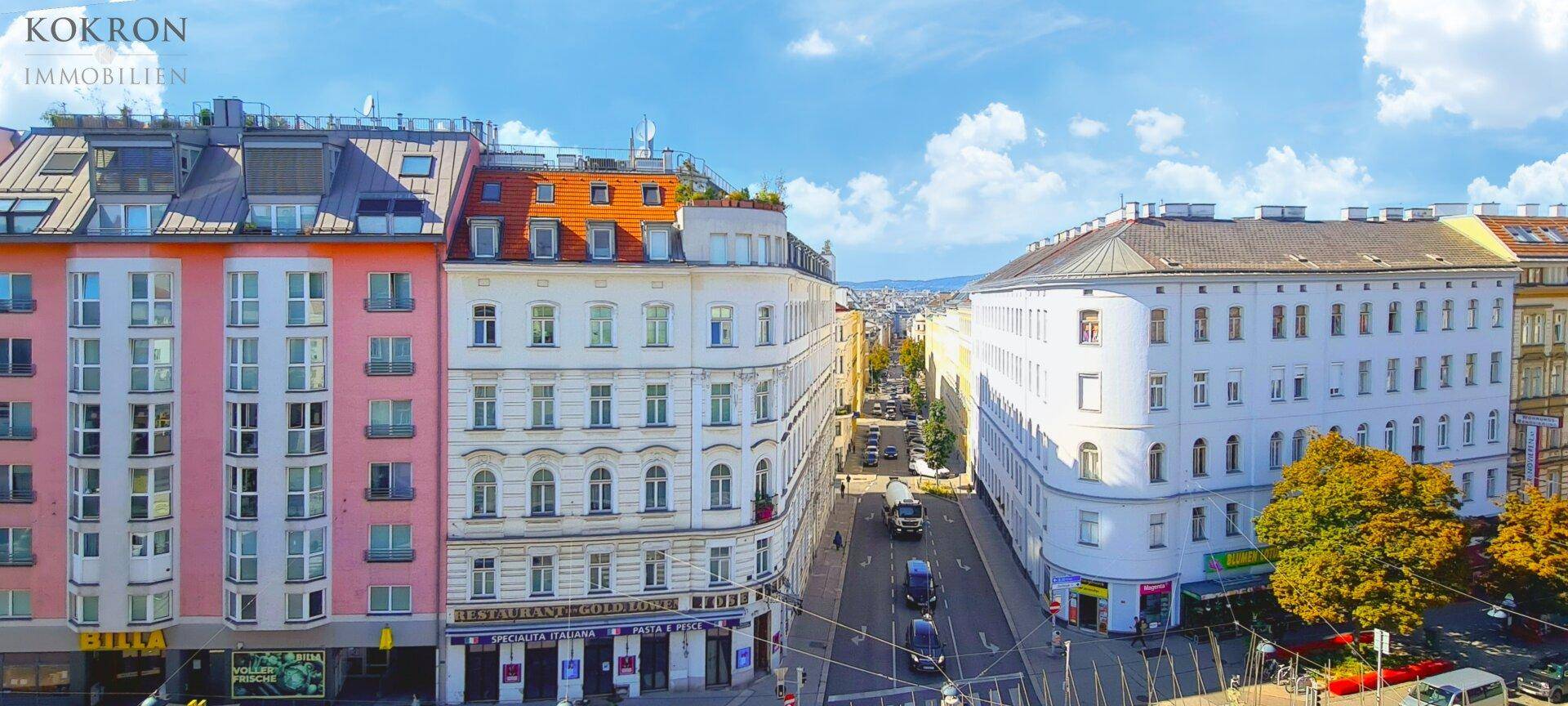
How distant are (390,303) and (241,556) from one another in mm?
9644

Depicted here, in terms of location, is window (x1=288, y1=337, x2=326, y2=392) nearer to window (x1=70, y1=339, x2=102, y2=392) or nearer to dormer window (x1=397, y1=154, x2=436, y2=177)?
window (x1=70, y1=339, x2=102, y2=392)

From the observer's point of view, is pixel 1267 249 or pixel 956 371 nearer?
pixel 1267 249

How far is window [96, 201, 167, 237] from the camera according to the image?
31.4m

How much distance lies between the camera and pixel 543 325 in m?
32.4

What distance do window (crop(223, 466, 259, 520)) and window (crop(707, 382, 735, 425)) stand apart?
15398 millimetres

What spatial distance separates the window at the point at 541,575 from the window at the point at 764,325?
1071 centimetres

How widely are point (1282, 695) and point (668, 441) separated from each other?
22.9 m

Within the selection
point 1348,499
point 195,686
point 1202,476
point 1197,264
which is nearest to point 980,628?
point 1202,476

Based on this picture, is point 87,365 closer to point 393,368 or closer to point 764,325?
point 393,368

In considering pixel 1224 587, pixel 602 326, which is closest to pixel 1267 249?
pixel 1224 587

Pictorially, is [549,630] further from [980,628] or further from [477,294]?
[980,628]

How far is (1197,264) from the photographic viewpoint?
1518 inches

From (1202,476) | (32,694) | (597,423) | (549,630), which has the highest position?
(597,423)

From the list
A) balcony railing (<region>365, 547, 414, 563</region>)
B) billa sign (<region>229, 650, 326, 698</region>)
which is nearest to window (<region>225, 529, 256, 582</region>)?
billa sign (<region>229, 650, 326, 698</region>)
